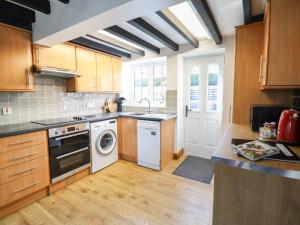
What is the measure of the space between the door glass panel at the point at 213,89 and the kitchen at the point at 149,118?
0.02m

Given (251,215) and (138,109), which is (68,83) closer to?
(138,109)

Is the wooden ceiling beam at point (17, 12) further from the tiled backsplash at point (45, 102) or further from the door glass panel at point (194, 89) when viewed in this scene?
the door glass panel at point (194, 89)

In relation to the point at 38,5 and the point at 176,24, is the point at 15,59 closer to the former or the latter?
the point at 38,5

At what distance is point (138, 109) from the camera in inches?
148

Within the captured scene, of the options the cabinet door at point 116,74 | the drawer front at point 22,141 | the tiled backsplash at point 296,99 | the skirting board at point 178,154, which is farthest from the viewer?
the cabinet door at point 116,74

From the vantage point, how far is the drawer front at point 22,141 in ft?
5.70

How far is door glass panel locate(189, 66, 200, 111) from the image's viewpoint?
3.33 metres

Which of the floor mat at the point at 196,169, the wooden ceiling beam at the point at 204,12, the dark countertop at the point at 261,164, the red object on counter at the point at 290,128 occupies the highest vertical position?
the wooden ceiling beam at the point at 204,12

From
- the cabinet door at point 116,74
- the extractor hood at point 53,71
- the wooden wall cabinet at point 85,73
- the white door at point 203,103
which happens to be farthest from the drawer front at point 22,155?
the white door at point 203,103

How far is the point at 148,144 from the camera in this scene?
2.88 meters

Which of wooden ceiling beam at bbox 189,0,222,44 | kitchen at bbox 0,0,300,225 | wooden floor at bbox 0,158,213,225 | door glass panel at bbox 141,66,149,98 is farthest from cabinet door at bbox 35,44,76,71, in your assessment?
wooden ceiling beam at bbox 189,0,222,44

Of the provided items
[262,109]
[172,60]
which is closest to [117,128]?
[172,60]

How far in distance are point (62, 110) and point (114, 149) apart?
1.15m

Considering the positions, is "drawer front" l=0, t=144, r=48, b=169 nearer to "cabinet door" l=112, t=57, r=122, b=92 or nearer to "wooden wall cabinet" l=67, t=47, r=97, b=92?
"wooden wall cabinet" l=67, t=47, r=97, b=92
